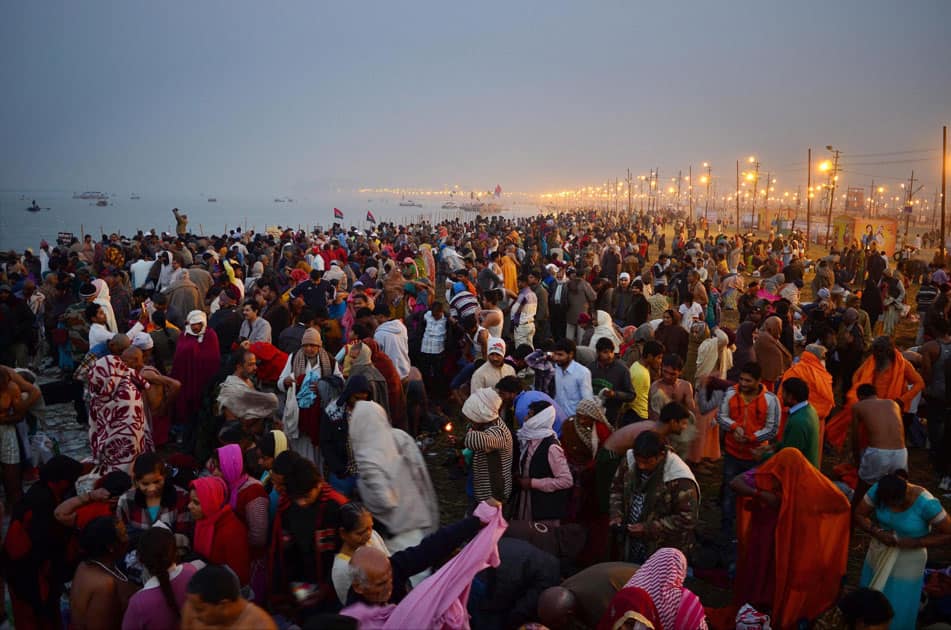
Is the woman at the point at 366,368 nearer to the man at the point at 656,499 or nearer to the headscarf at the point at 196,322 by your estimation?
the headscarf at the point at 196,322

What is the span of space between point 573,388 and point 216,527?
297 centimetres

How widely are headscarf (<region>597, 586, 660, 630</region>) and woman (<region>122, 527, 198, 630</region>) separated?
1949 millimetres

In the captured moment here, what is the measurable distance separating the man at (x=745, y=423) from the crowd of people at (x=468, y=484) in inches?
0.7

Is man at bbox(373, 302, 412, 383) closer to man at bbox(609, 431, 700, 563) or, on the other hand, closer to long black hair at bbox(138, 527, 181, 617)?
man at bbox(609, 431, 700, 563)

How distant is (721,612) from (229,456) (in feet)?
10.9

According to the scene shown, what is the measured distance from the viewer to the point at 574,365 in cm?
547

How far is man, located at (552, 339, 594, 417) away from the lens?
5.41 meters

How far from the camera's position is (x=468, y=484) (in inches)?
193

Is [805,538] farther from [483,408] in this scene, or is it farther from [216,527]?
[216,527]

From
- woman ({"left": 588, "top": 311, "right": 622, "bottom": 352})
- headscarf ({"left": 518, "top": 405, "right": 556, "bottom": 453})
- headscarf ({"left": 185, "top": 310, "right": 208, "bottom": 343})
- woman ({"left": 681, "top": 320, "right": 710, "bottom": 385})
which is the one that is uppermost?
headscarf ({"left": 185, "top": 310, "right": 208, "bottom": 343})

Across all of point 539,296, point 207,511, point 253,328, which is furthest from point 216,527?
point 539,296

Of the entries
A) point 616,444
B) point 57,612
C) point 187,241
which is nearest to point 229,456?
point 57,612

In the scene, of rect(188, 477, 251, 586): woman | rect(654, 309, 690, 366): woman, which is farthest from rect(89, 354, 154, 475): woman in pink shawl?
rect(654, 309, 690, 366): woman

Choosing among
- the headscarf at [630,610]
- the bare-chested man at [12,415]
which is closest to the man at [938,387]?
the headscarf at [630,610]
